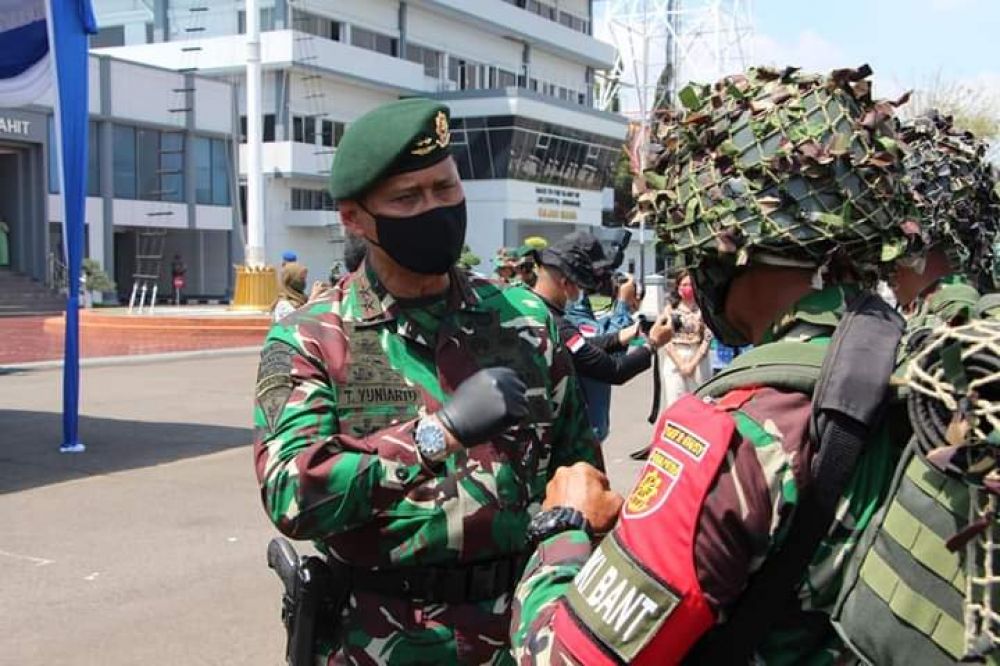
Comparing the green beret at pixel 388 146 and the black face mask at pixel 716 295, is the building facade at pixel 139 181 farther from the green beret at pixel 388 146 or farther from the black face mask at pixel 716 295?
the black face mask at pixel 716 295

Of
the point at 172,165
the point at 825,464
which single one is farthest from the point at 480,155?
the point at 825,464

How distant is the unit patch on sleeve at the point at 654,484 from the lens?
4.49ft

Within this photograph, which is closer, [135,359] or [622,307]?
[622,307]

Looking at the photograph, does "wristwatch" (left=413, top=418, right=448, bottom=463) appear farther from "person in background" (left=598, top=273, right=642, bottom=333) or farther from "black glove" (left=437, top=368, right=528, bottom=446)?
"person in background" (left=598, top=273, right=642, bottom=333)

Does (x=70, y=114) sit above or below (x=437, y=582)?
above

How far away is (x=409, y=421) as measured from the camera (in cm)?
Answer: 234

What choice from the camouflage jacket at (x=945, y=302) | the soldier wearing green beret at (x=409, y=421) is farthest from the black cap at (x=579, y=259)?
the soldier wearing green beret at (x=409, y=421)

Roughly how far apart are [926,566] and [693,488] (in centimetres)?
28

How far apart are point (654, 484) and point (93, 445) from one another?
9163 millimetres

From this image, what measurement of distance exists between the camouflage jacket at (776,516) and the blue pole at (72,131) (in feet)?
28.3

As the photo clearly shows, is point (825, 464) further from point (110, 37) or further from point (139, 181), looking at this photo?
point (110, 37)

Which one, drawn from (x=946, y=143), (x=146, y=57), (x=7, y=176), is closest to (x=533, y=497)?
(x=946, y=143)

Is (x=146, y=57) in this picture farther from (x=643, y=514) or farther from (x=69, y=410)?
(x=643, y=514)

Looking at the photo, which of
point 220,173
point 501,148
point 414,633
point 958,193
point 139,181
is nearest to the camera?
point 414,633
